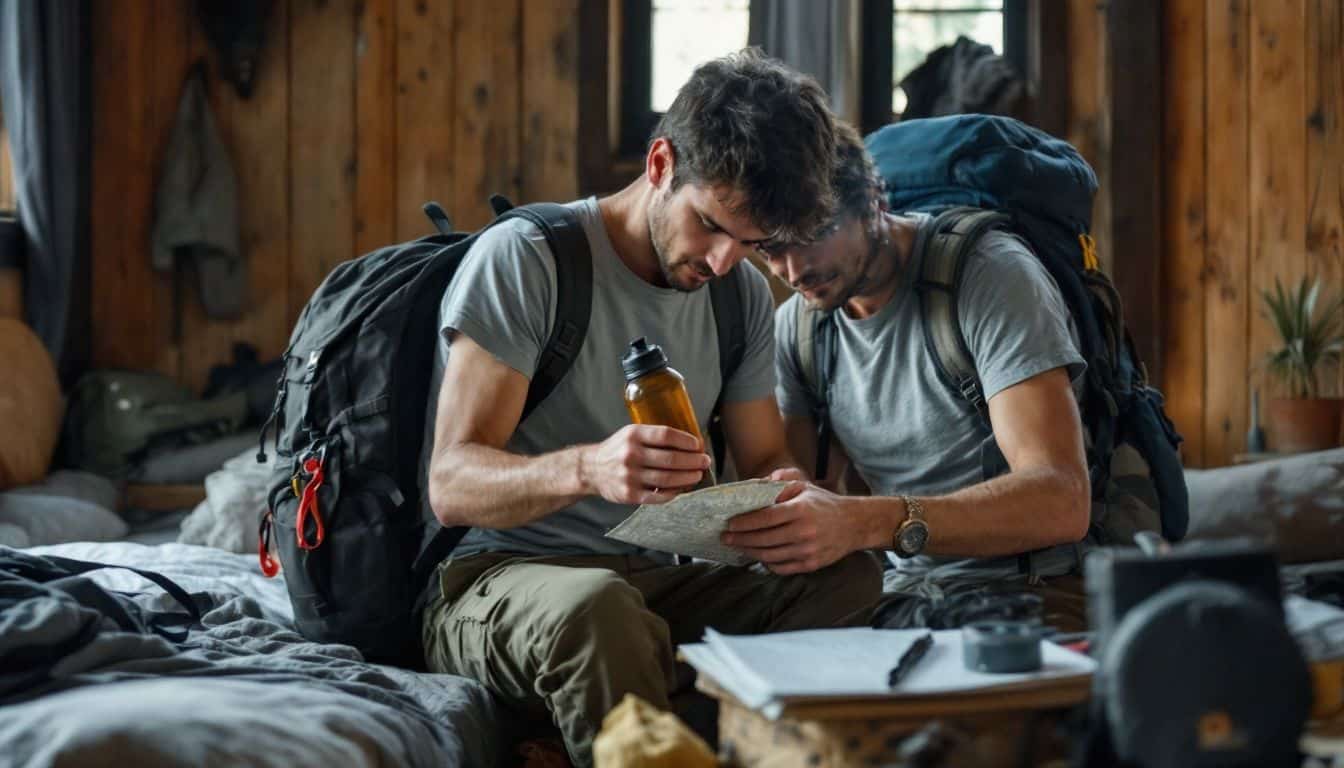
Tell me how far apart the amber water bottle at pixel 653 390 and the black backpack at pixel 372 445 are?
34 cm

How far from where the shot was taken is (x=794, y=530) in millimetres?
1697

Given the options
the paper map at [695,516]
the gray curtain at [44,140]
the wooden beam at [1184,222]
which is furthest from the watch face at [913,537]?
Answer: the gray curtain at [44,140]

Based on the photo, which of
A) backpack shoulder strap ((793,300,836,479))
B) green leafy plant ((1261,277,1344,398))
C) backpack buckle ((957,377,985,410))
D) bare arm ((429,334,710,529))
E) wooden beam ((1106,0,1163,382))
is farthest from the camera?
wooden beam ((1106,0,1163,382))

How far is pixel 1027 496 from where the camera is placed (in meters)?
1.87

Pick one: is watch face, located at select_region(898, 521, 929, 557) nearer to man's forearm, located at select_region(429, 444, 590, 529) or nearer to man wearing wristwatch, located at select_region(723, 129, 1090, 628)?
man wearing wristwatch, located at select_region(723, 129, 1090, 628)

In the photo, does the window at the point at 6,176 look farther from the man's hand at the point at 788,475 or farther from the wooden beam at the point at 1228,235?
the wooden beam at the point at 1228,235

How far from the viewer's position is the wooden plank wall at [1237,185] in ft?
13.3

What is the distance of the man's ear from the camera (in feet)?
6.44

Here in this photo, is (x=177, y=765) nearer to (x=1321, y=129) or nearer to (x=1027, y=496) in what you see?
(x=1027, y=496)

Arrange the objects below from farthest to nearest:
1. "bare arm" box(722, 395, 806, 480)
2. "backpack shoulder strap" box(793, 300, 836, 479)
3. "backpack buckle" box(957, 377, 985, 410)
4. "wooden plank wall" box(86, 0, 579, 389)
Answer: "wooden plank wall" box(86, 0, 579, 389) → "backpack shoulder strap" box(793, 300, 836, 479) → "bare arm" box(722, 395, 806, 480) → "backpack buckle" box(957, 377, 985, 410)

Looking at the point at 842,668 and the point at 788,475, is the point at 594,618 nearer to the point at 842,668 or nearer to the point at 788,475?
the point at 788,475

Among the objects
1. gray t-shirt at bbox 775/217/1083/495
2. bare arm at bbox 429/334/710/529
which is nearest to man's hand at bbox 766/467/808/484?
bare arm at bbox 429/334/710/529

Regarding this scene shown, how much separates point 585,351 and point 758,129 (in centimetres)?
39

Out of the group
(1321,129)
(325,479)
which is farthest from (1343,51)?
(325,479)
